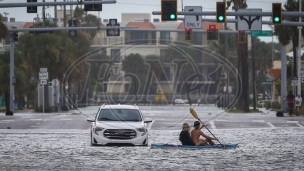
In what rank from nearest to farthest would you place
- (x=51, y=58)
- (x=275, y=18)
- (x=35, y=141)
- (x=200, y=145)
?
(x=200, y=145)
(x=35, y=141)
(x=275, y=18)
(x=51, y=58)

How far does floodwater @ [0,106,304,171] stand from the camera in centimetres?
2323

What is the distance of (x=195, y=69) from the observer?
152 m

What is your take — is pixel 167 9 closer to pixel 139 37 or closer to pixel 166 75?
pixel 166 75

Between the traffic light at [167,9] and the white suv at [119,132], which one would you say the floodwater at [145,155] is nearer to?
the white suv at [119,132]

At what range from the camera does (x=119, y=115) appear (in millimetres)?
31906

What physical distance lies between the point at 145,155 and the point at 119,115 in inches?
191

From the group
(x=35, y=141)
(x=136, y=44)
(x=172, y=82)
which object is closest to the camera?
(x=35, y=141)

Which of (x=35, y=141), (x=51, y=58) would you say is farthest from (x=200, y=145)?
(x=51, y=58)

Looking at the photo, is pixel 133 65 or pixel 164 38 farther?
pixel 164 38

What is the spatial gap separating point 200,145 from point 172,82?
115400mm

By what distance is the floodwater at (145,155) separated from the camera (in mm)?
23234

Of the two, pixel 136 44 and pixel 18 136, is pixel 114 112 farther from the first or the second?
pixel 136 44

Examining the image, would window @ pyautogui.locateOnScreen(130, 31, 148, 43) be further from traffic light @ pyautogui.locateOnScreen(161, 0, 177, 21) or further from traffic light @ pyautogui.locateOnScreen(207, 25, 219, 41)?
traffic light @ pyautogui.locateOnScreen(161, 0, 177, 21)

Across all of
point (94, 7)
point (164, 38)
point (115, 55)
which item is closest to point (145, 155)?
point (94, 7)
